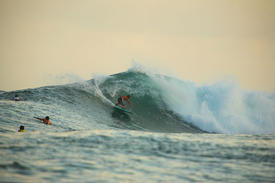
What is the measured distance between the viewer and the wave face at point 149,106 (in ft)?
58.0

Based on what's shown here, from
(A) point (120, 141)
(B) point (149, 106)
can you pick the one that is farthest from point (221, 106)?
(A) point (120, 141)

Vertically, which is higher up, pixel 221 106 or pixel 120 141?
pixel 221 106

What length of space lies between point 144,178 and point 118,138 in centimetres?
380

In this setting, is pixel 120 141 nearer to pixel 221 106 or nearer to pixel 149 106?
pixel 149 106

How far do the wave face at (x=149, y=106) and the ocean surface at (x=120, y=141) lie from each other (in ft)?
0.23

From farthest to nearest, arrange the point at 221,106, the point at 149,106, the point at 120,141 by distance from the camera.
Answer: the point at 221,106 < the point at 149,106 < the point at 120,141

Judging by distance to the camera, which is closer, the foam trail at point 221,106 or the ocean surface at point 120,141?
the ocean surface at point 120,141

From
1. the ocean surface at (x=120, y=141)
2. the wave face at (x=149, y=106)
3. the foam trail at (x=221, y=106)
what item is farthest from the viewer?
the foam trail at (x=221, y=106)

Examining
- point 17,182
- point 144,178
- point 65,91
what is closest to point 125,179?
point 144,178

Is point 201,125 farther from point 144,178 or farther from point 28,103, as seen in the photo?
point 144,178

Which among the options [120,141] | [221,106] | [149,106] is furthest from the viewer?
[221,106]

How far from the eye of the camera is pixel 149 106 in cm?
2331

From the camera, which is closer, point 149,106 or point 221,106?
point 149,106

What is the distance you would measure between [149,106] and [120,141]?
43.0 feet
